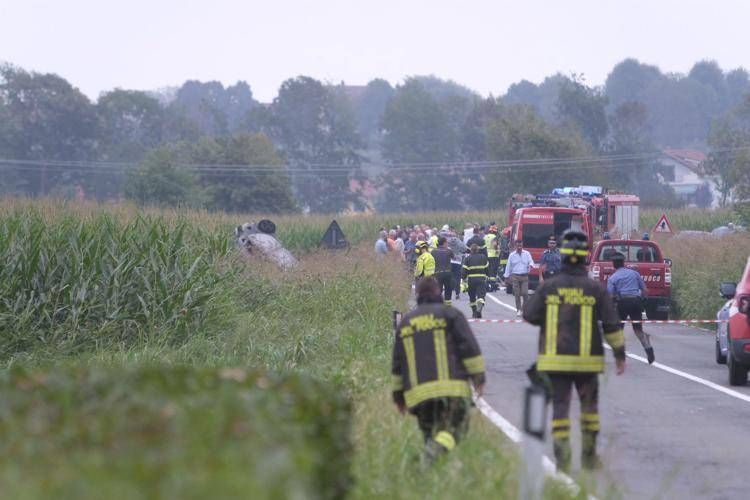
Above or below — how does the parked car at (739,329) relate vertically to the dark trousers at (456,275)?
above

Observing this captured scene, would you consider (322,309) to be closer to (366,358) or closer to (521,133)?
(366,358)

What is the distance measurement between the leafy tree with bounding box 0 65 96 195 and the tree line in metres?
0.10

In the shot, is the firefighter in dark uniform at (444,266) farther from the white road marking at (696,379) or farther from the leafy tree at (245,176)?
the leafy tree at (245,176)

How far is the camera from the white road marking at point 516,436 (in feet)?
28.2

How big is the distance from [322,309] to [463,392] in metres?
13.3

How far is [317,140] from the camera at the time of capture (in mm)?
128375

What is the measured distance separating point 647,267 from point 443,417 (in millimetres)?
21994

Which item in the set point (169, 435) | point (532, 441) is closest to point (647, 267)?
point (532, 441)

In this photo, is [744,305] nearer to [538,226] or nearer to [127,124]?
[538,226]

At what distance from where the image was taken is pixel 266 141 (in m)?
90.9

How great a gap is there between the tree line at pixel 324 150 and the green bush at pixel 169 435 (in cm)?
6094

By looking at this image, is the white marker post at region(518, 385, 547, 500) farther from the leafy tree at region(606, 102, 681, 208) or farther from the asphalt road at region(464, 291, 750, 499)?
the leafy tree at region(606, 102, 681, 208)

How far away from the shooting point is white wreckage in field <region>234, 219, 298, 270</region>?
27.9 metres

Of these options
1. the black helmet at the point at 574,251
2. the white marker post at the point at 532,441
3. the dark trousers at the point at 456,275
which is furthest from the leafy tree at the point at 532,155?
the white marker post at the point at 532,441
